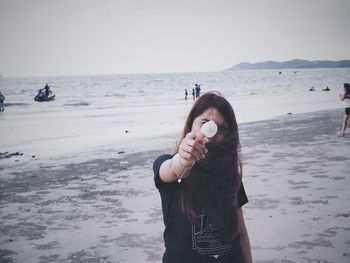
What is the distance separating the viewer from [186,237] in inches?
80.4

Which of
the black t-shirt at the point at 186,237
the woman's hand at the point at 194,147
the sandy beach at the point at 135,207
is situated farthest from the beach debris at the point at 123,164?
the woman's hand at the point at 194,147

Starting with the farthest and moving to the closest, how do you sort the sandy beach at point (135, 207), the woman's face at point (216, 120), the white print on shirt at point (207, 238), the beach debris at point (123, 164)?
1. the beach debris at point (123, 164)
2. the sandy beach at point (135, 207)
3. the woman's face at point (216, 120)
4. the white print on shirt at point (207, 238)

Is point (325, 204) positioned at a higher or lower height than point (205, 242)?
lower

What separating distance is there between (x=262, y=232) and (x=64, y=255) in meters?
2.83

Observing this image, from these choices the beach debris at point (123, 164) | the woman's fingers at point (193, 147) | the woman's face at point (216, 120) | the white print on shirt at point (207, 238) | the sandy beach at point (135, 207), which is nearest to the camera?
the woman's fingers at point (193, 147)

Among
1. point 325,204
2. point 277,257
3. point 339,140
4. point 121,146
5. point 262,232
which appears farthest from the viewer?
point 121,146

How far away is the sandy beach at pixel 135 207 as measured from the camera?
457cm

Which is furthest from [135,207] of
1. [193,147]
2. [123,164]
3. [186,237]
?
[193,147]

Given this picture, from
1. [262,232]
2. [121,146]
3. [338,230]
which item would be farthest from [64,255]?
[121,146]

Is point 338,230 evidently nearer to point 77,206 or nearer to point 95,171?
point 77,206

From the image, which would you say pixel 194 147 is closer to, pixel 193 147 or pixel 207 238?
pixel 193 147

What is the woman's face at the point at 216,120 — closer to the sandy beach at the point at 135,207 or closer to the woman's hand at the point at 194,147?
the woman's hand at the point at 194,147

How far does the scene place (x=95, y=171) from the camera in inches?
342

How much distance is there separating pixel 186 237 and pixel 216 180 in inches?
15.5
